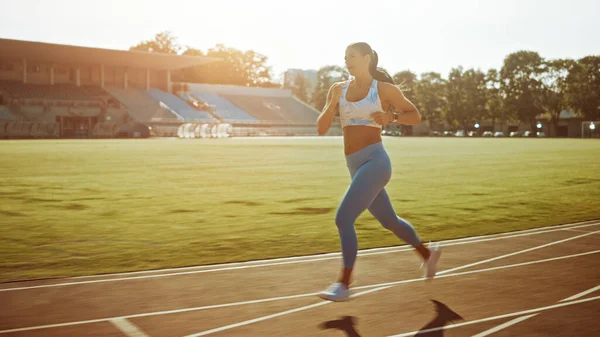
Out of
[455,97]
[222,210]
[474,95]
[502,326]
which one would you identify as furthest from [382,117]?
[455,97]

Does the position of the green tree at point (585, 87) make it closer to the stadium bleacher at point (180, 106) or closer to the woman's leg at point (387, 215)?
the stadium bleacher at point (180, 106)

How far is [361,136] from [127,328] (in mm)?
2317

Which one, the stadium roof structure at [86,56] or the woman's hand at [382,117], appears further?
the stadium roof structure at [86,56]

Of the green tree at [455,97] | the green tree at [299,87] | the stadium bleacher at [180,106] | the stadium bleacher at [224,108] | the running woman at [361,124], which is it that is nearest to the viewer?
the running woman at [361,124]

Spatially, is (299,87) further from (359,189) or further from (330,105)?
(359,189)

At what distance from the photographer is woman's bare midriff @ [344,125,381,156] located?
5.68 metres

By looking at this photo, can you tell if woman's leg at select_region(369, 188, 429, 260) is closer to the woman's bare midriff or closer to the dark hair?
the woman's bare midriff

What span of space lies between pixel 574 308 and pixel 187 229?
6.14 meters

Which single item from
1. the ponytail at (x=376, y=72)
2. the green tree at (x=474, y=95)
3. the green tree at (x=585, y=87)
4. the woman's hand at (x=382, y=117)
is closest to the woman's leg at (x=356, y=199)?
the woman's hand at (x=382, y=117)

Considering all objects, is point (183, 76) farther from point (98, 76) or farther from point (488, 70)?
point (488, 70)

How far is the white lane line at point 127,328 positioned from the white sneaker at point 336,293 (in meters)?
1.45

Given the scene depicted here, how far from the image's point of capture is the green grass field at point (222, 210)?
8.27 m

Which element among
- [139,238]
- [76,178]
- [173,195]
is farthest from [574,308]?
[76,178]

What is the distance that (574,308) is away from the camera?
17.7 ft
